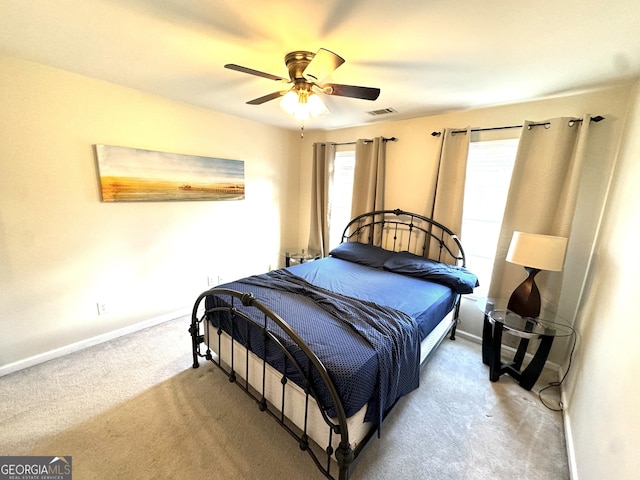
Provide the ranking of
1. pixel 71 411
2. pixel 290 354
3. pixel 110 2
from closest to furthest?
pixel 110 2, pixel 290 354, pixel 71 411

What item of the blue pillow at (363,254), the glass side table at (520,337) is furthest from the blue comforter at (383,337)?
the blue pillow at (363,254)

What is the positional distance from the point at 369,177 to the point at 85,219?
10.1ft

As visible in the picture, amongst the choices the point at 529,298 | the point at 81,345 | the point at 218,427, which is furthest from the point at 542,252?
the point at 81,345

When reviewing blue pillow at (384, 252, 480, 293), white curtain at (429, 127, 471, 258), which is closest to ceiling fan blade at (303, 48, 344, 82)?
white curtain at (429, 127, 471, 258)


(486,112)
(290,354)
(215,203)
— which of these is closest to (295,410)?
(290,354)

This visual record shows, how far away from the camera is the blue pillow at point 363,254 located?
2988 mm

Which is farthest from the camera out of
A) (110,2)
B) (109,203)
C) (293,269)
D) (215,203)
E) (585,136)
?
(215,203)

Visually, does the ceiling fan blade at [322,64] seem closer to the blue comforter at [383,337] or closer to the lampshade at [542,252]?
the blue comforter at [383,337]

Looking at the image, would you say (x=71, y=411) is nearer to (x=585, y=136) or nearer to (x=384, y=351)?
(x=384, y=351)

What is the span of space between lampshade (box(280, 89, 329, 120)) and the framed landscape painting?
171 cm

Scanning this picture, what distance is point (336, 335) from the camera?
1.55m

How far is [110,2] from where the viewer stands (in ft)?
4.14

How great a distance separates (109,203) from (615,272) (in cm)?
401

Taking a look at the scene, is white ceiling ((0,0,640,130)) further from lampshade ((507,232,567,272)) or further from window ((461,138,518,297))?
lampshade ((507,232,567,272))
